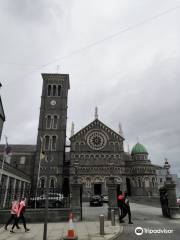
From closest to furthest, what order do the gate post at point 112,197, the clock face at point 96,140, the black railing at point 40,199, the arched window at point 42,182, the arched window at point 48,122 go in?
the gate post at point 112,197 < the black railing at point 40,199 < the arched window at point 42,182 < the clock face at point 96,140 < the arched window at point 48,122

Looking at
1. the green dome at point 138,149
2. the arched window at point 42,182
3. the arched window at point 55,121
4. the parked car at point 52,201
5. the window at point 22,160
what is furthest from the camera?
the green dome at point 138,149

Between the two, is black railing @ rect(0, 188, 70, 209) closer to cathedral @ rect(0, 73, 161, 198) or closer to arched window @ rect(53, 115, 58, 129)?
cathedral @ rect(0, 73, 161, 198)

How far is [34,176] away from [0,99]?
81.0 feet

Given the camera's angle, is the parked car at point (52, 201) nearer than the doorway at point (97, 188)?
Yes

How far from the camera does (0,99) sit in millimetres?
32094

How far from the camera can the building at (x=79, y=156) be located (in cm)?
5081

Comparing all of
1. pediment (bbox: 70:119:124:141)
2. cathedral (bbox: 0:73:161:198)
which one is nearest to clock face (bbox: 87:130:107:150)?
cathedral (bbox: 0:73:161:198)

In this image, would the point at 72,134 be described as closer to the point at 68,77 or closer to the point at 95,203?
the point at 68,77

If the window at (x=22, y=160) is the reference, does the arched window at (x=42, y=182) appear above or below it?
below

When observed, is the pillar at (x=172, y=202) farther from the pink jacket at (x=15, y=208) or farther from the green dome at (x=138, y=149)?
the green dome at (x=138, y=149)

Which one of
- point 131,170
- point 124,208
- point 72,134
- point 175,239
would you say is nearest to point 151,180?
point 131,170

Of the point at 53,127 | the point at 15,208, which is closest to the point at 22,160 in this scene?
the point at 53,127

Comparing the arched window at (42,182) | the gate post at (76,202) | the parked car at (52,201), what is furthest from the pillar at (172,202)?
the arched window at (42,182)

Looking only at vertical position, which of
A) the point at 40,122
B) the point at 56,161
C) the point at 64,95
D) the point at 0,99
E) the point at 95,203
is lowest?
the point at 95,203
